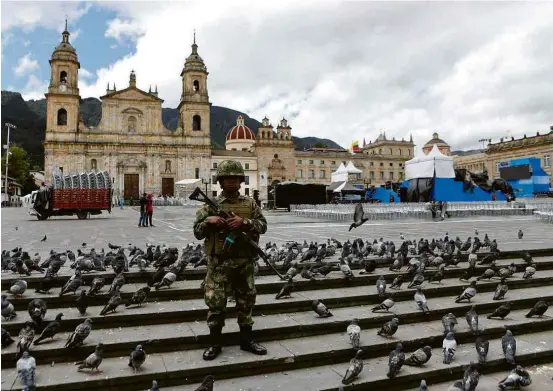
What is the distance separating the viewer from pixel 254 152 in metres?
64.0

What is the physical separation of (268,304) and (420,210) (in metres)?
17.5

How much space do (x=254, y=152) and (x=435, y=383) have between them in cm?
6111

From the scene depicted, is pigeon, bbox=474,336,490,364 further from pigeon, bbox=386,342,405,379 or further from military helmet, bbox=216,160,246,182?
military helmet, bbox=216,160,246,182

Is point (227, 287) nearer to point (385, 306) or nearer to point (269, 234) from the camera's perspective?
point (385, 306)

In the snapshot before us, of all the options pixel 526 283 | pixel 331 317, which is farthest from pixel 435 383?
pixel 526 283

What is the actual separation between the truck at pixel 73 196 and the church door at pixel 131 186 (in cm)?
3298

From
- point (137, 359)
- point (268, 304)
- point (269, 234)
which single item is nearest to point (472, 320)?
point (268, 304)

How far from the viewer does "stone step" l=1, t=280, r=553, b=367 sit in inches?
146

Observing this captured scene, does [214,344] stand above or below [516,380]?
above

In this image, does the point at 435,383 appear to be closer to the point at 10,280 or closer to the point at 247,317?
the point at 247,317

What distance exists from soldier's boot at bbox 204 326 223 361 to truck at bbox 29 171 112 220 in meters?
A: 19.2

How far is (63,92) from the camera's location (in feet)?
166

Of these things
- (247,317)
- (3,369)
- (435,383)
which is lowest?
(435,383)

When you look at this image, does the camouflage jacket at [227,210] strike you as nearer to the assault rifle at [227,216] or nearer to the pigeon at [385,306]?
the assault rifle at [227,216]
